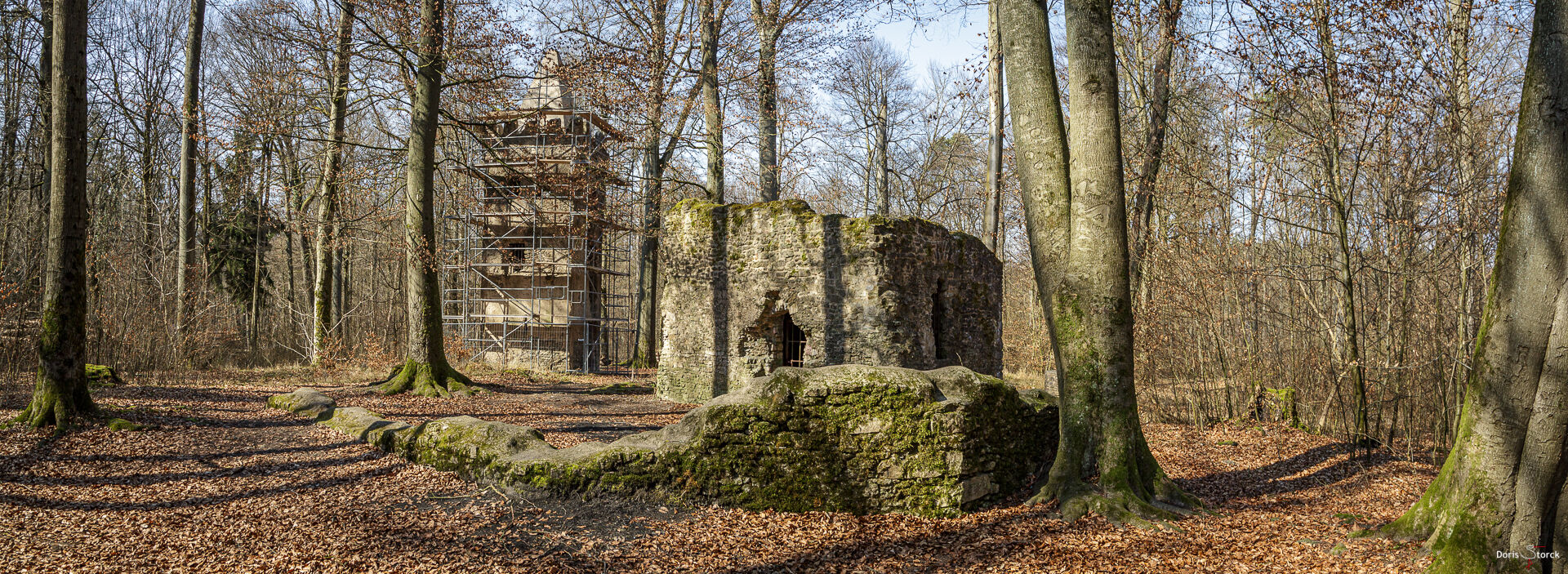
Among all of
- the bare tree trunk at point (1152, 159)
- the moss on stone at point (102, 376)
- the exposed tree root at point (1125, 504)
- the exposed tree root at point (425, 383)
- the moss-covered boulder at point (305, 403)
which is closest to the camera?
the exposed tree root at point (1125, 504)

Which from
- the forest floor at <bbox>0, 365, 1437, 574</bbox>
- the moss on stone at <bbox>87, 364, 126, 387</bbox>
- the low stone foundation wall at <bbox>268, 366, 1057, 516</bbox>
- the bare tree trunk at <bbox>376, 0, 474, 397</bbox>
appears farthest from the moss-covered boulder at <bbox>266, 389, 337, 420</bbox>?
the low stone foundation wall at <bbox>268, 366, 1057, 516</bbox>

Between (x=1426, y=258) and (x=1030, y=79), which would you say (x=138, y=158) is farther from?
(x=1426, y=258)

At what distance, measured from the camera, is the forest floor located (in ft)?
15.5

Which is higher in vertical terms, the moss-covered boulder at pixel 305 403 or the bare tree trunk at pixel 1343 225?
the bare tree trunk at pixel 1343 225

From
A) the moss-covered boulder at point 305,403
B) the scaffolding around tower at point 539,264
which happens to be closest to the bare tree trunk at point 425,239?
the moss-covered boulder at point 305,403

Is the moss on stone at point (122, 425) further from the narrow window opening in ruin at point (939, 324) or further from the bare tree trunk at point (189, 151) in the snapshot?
the narrow window opening in ruin at point (939, 324)

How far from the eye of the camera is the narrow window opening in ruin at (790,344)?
13344 millimetres

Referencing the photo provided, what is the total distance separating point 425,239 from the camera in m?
12.2

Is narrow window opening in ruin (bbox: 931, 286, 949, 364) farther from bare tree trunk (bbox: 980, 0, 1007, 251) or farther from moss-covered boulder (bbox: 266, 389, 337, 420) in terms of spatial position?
moss-covered boulder (bbox: 266, 389, 337, 420)

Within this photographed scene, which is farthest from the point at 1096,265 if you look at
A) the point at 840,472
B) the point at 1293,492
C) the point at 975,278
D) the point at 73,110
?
the point at 73,110

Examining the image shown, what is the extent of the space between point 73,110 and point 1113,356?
32.4 feet

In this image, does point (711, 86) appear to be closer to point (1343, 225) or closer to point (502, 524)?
point (1343, 225)

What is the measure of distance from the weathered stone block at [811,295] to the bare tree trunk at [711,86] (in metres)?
4.69

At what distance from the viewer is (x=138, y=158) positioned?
19703 millimetres
